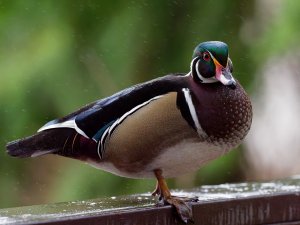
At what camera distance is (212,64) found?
1.60 metres

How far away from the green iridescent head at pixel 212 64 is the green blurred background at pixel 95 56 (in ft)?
3.57

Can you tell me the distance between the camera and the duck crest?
162 centimetres

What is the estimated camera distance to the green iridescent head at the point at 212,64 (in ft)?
5.24

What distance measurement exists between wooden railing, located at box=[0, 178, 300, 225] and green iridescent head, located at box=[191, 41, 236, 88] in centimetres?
22

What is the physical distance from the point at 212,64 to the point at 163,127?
5.8 inches

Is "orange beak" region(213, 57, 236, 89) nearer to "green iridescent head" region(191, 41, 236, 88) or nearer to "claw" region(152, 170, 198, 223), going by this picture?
"green iridescent head" region(191, 41, 236, 88)

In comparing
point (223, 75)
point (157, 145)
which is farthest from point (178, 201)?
point (223, 75)

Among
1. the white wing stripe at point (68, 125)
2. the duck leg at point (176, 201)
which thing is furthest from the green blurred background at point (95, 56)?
the duck leg at point (176, 201)

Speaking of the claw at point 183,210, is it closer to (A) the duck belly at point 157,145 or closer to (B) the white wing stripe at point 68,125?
(A) the duck belly at point 157,145

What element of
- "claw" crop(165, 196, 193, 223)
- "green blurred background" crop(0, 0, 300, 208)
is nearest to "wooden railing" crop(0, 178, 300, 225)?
"claw" crop(165, 196, 193, 223)

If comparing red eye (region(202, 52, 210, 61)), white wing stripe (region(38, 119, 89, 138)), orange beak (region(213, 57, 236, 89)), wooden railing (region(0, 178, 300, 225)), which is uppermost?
red eye (region(202, 52, 210, 61))

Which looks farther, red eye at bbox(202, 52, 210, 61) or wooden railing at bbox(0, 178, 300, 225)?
red eye at bbox(202, 52, 210, 61)

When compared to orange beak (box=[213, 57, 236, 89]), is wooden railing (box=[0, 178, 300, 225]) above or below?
below

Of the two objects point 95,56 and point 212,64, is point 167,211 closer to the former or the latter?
point 212,64
